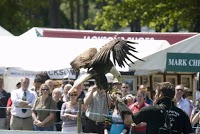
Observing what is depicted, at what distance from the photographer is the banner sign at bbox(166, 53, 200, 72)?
61.3 feet

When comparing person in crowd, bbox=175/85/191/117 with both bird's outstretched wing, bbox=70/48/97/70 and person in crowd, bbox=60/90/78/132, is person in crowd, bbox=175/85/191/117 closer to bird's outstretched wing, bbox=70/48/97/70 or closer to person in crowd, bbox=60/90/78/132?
person in crowd, bbox=60/90/78/132

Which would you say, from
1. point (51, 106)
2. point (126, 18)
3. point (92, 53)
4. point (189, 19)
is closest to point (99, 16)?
point (126, 18)

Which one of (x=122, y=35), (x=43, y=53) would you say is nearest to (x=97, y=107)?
(x=43, y=53)

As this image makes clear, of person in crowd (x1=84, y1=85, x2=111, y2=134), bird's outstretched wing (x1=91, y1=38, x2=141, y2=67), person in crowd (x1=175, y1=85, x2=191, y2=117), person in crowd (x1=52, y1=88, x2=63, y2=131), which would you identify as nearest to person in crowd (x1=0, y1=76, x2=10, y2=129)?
Result: person in crowd (x1=52, y1=88, x2=63, y2=131)

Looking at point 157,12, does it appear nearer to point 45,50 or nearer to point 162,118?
point 45,50

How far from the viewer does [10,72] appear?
21.7 meters

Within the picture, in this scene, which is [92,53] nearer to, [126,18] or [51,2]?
[126,18]

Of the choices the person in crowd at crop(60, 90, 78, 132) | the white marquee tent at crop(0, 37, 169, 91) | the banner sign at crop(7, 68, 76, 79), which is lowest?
the person in crowd at crop(60, 90, 78, 132)

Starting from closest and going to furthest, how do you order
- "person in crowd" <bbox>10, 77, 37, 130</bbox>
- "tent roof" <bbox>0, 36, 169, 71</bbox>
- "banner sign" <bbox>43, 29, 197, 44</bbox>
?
"person in crowd" <bbox>10, 77, 37, 130</bbox> → "tent roof" <bbox>0, 36, 169, 71</bbox> → "banner sign" <bbox>43, 29, 197, 44</bbox>

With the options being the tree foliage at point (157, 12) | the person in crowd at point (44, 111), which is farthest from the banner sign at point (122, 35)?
the person in crowd at point (44, 111)

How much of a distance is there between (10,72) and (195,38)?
5.24 meters

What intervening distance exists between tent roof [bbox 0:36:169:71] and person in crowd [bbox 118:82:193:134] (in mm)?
10079

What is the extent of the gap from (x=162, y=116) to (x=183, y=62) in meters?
8.62

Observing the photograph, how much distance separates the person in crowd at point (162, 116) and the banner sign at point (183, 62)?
8.33m
